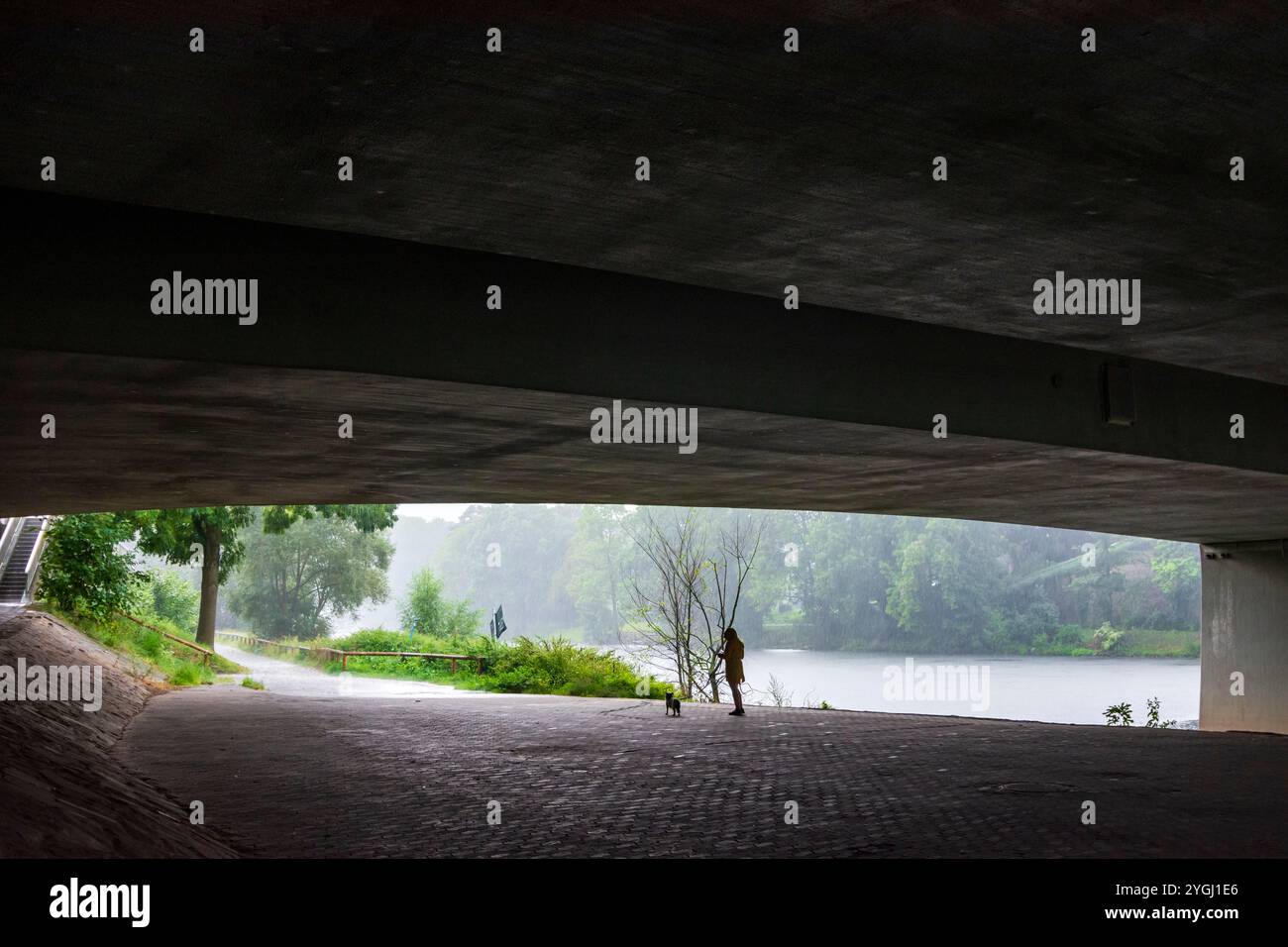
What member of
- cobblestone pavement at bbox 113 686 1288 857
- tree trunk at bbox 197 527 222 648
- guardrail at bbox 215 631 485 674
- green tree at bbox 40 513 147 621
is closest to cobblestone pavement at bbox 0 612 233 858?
cobblestone pavement at bbox 113 686 1288 857

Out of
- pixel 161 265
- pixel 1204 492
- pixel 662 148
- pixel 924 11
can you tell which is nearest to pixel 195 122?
pixel 161 265

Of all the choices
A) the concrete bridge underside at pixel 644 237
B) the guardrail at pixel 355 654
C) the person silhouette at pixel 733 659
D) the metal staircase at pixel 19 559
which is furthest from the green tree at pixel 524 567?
the concrete bridge underside at pixel 644 237

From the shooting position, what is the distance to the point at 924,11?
16.5 ft

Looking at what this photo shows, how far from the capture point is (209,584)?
36.0 m

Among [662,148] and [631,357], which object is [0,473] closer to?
[631,357]

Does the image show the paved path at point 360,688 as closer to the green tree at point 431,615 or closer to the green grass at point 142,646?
the green grass at point 142,646

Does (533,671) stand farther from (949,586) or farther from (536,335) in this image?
(949,586)

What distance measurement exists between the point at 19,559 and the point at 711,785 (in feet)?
86.6

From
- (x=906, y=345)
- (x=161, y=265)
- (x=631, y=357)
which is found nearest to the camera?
(x=161, y=265)

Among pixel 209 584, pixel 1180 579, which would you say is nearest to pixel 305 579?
pixel 209 584

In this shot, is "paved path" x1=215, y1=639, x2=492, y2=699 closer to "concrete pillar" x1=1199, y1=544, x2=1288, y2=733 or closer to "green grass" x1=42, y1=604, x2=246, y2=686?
"green grass" x1=42, y1=604, x2=246, y2=686

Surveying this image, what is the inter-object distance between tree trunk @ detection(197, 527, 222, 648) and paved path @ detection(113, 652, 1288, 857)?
62.2ft
